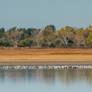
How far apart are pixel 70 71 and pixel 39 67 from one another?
156 inches

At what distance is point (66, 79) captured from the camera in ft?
121

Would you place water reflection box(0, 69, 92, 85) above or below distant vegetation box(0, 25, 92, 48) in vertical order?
below

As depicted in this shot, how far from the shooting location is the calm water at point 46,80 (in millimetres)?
31723

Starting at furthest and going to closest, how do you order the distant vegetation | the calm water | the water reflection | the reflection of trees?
1. the distant vegetation
2. the water reflection
3. the reflection of trees
4. the calm water

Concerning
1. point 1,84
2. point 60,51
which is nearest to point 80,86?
point 1,84

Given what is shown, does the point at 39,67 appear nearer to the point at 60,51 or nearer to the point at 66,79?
the point at 66,79

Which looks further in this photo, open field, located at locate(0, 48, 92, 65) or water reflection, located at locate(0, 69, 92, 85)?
open field, located at locate(0, 48, 92, 65)

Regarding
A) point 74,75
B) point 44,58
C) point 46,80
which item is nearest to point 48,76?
point 74,75

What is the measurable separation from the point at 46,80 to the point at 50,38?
78687 millimetres

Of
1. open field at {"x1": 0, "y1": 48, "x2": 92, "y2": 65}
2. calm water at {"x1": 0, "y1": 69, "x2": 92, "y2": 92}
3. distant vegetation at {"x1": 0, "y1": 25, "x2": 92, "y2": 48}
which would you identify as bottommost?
calm water at {"x1": 0, "y1": 69, "x2": 92, "y2": 92}

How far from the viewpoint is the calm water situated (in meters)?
31.7

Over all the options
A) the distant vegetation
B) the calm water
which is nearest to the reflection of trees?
the calm water

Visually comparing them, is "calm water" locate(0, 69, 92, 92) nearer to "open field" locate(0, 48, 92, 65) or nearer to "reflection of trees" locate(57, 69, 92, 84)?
"reflection of trees" locate(57, 69, 92, 84)

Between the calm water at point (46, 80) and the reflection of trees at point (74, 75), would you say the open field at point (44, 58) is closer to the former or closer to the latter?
the reflection of trees at point (74, 75)
